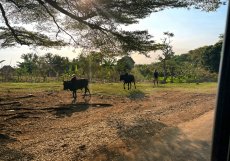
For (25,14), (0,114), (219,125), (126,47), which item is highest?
(25,14)

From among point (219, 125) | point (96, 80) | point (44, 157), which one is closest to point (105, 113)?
point (44, 157)

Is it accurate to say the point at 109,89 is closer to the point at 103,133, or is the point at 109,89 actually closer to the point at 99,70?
the point at 99,70

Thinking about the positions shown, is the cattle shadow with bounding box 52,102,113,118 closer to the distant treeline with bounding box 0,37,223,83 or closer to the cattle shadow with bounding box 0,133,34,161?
the cattle shadow with bounding box 0,133,34,161

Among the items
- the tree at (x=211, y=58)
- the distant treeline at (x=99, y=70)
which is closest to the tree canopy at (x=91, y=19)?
the distant treeline at (x=99, y=70)

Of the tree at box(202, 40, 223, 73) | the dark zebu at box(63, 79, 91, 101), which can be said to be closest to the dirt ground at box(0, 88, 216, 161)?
the dark zebu at box(63, 79, 91, 101)

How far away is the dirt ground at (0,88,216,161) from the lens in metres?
9.26

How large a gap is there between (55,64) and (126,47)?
151ft

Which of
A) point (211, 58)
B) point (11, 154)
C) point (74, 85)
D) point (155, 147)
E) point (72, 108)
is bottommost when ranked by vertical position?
→ point (11, 154)

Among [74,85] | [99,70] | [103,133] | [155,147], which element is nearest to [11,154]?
[103,133]

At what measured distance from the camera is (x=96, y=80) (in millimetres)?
50375

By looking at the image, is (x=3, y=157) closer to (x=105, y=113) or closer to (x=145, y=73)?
(x=105, y=113)

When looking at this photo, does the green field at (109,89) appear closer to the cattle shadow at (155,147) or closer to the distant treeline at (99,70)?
the distant treeline at (99,70)

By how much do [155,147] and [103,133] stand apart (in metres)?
2.84

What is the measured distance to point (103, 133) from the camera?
12.0 metres
